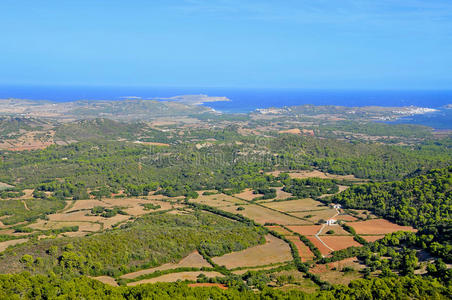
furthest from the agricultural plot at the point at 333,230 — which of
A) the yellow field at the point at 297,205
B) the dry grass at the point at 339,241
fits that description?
the yellow field at the point at 297,205

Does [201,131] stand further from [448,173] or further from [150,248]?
[150,248]

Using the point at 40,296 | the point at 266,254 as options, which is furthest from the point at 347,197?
the point at 40,296

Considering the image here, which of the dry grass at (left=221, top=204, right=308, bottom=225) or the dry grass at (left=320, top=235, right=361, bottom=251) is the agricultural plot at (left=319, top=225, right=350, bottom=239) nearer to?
the dry grass at (left=320, top=235, right=361, bottom=251)

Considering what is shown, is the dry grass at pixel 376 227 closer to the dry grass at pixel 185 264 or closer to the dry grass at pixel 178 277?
the dry grass at pixel 185 264

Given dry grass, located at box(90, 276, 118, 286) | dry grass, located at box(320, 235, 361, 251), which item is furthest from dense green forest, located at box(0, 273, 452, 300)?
dry grass, located at box(320, 235, 361, 251)

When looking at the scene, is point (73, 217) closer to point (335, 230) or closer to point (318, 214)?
point (318, 214)

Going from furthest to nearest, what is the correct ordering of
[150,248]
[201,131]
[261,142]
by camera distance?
[201,131] < [261,142] < [150,248]
